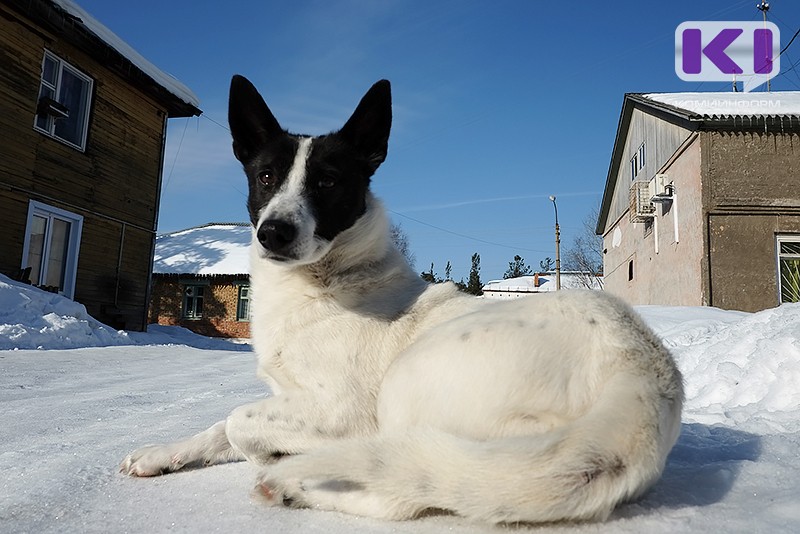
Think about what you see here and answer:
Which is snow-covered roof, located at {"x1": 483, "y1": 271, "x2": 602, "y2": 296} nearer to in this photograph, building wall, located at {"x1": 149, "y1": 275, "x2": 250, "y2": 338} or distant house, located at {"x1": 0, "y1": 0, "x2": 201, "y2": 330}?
building wall, located at {"x1": 149, "y1": 275, "x2": 250, "y2": 338}

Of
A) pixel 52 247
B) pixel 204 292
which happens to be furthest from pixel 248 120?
pixel 204 292

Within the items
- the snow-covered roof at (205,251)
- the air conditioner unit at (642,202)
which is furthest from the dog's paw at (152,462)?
the snow-covered roof at (205,251)

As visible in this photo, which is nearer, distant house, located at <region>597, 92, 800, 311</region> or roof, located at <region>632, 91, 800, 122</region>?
distant house, located at <region>597, 92, 800, 311</region>

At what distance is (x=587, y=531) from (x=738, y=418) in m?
2.48

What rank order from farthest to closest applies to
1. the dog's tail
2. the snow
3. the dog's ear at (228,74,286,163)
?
1. the snow
2. the dog's ear at (228,74,286,163)
3. the dog's tail

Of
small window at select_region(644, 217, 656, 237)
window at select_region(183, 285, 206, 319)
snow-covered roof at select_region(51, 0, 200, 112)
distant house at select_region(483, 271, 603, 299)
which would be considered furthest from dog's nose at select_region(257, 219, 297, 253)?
distant house at select_region(483, 271, 603, 299)

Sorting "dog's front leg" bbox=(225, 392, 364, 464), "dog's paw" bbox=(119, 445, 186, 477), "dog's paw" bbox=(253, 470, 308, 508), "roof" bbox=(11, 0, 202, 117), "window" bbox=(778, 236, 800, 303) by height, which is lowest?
"dog's paw" bbox=(119, 445, 186, 477)

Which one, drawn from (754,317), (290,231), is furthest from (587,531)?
(754,317)

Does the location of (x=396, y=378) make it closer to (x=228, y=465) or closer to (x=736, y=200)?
(x=228, y=465)

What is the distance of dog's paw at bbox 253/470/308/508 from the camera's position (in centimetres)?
167

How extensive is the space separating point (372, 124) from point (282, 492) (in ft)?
7.25

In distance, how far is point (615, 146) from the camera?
2775 centimetres

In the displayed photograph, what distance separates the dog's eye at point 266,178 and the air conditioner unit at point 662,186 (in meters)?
20.0

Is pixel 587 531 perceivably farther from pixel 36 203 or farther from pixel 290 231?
pixel 36 203
